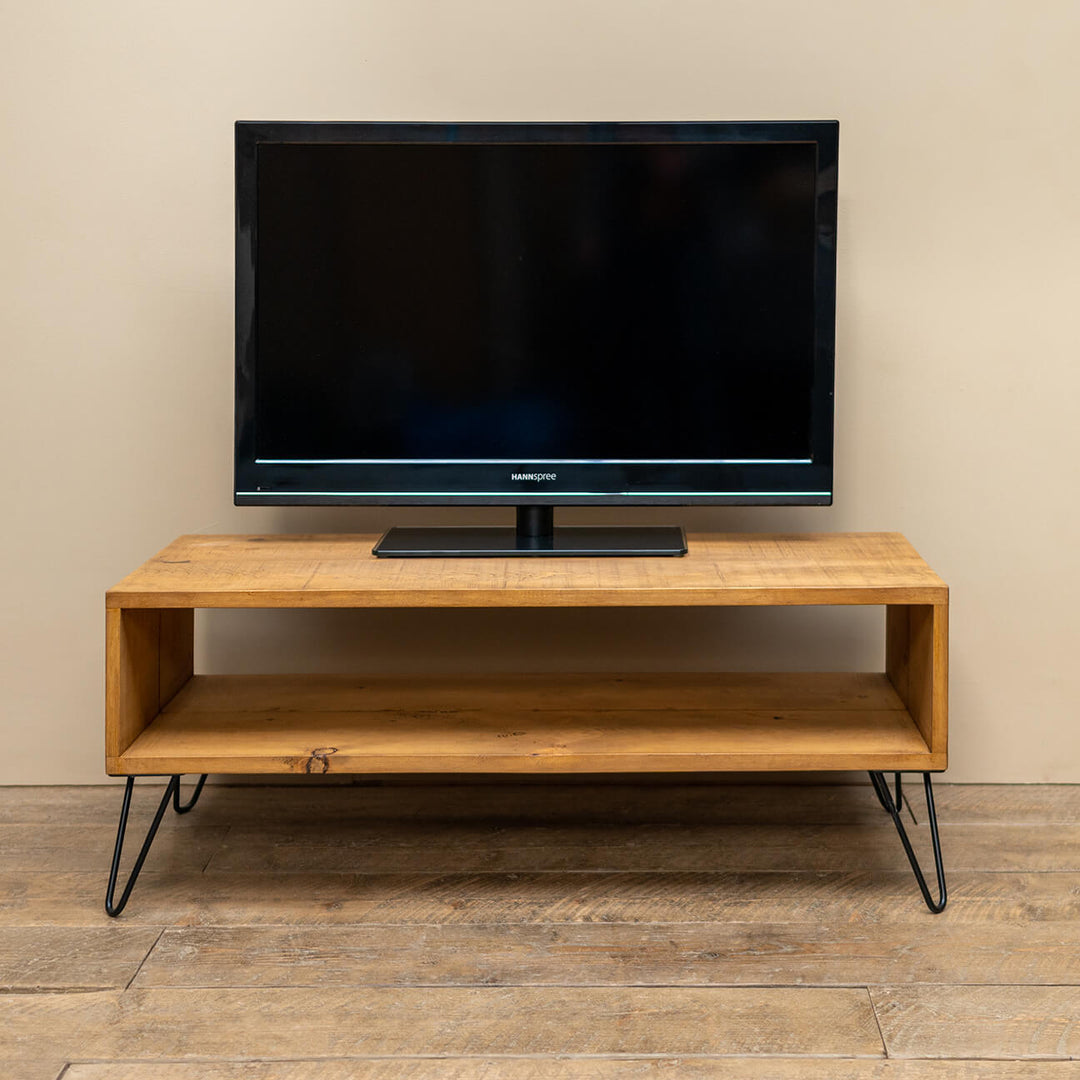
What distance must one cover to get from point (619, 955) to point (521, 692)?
1.53ft

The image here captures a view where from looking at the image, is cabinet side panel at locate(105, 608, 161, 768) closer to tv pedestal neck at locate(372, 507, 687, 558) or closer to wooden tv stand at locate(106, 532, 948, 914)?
wooden tv stand at locate(106, 532, 948, 914)

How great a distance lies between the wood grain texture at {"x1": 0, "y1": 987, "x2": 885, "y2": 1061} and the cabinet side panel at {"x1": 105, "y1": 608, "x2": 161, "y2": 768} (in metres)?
0.33

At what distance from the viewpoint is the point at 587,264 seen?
1.65m

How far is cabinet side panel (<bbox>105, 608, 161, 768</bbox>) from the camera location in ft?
4.70

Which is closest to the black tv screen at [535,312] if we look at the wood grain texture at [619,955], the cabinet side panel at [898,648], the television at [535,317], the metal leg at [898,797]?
the television at [535,317]

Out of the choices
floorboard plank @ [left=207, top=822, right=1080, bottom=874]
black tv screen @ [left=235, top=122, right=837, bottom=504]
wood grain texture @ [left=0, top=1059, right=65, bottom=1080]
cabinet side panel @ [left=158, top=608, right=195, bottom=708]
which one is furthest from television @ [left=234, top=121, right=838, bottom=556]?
wood grain texture @ [left=0, top=1059, right=65, bottom=1080]

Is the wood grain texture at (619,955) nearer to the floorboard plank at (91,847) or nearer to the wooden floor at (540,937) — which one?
the wooden floor at (540,937)

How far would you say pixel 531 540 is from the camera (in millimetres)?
1690

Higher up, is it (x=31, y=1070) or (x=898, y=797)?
(x=898, y=797)

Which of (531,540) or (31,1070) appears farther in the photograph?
(531,540)

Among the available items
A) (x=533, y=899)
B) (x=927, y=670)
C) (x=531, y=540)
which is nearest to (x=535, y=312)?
(x=531, y=540)

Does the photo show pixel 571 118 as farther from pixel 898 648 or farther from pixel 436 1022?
pixel 436 1022

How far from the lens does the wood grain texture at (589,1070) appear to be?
1.17 metres

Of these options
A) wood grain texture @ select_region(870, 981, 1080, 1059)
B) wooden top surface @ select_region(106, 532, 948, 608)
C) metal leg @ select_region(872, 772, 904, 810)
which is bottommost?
wood grain texture @ select_region(870, 981, 1080, 1059)
